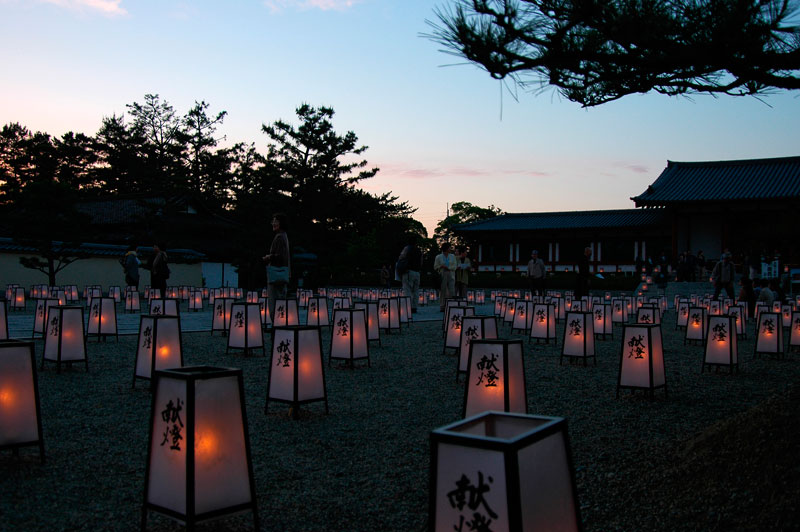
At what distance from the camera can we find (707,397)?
5.92 m

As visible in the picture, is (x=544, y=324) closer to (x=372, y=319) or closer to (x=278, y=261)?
(x=372, y=319)

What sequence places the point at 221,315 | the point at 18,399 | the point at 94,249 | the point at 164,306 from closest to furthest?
the point at 18,399
the point at 164,306
the point at 221,315
the point at 94,249

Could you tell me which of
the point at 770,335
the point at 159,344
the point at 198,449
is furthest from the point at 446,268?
the point at 198,449

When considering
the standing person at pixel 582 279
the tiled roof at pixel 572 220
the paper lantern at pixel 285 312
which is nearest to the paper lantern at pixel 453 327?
the paper lantern at pixel 285 312

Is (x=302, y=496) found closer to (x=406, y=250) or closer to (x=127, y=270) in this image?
(x=406, y=250)

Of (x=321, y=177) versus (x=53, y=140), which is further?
(x=53, y=140)

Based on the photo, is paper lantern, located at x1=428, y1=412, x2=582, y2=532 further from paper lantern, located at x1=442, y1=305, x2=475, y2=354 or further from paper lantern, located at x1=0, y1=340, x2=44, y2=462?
paper lantern, located at x1=442, y1=305, x2=475, y2=354

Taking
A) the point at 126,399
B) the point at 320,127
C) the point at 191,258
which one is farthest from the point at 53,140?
the point at 126,399

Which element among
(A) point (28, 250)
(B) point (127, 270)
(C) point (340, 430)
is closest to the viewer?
(C) point (340, 430)

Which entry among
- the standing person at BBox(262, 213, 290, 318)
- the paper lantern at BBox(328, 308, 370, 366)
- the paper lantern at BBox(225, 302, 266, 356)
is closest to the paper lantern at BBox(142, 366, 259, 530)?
the paper lantern at BBox(328, 308, 370, 366)

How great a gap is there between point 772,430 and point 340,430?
2718mm

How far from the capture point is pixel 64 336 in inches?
273

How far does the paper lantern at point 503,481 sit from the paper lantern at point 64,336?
6.08 meters

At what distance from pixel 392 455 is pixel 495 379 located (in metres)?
0.80
